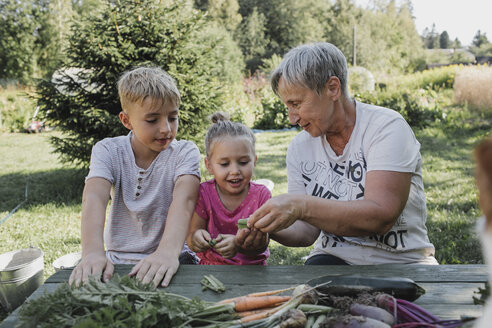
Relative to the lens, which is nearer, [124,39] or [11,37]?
[124,39]

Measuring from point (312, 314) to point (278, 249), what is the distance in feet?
10.1

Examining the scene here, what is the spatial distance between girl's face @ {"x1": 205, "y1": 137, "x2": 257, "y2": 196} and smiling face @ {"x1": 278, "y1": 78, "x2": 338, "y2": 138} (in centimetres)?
37

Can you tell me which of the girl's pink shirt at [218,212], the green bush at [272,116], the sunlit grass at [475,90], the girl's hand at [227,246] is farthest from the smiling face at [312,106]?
the sunlit grass at [475,90]

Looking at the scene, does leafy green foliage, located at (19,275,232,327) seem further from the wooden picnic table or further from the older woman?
the older woman

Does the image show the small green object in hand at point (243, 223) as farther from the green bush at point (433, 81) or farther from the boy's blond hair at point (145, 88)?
the green bush at point (433, 81)

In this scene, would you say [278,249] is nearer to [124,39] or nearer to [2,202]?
[124,39]

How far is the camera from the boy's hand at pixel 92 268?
1.69m

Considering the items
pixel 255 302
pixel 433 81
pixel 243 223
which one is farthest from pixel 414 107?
pixel 255 302

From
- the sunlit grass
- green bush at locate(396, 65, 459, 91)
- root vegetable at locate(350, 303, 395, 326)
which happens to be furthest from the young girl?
green bush at locate(396, 65, 459, 91)

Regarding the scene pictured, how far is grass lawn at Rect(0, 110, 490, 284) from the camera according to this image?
164 inches

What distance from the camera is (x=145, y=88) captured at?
229cm

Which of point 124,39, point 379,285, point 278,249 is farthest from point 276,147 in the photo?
point 379,285

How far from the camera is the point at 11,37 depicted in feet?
81.3

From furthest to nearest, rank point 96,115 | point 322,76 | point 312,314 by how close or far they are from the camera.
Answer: point 96,115 < point 322,76 < point 312,314
